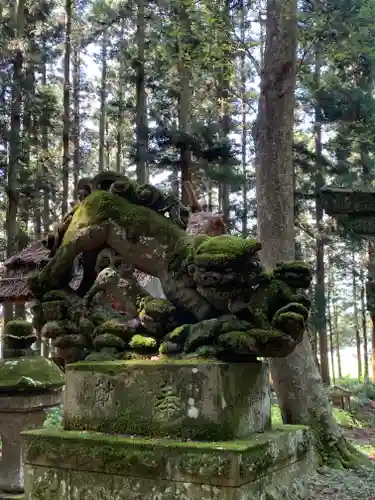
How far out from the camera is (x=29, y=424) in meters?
4.41

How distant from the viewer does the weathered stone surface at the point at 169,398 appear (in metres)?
2.65

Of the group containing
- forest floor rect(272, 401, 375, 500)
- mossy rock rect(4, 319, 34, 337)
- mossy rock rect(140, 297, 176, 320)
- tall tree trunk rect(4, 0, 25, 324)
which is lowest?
forest floor rect(272, 401, 375, 500)

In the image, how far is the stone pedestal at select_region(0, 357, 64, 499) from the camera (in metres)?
4.29

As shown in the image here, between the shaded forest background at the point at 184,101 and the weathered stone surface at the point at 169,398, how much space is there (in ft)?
23.1

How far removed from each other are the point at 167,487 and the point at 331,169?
1621 cm

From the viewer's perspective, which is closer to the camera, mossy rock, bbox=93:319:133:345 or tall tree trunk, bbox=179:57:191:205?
mossy rock, bbox=93:319:133:345

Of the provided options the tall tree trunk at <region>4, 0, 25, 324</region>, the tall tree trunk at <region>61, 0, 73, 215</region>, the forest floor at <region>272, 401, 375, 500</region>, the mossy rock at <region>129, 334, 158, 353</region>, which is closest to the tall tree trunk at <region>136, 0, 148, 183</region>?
the tall tree trunk at <region>4, 0, 25, 324</region>

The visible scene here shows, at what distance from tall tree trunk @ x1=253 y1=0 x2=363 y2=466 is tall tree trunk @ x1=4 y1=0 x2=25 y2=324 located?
297 inches

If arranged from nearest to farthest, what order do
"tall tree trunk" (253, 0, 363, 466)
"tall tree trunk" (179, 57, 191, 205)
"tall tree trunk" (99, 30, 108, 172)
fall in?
"tall tree trunk" (253, 0, 363, 466) → "tall tree trunk" (179, 57, 191, 205) → "tall tree trunk" (99, 30, 108, 172)

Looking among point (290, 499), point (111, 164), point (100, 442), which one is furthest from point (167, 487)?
point (111, 164)

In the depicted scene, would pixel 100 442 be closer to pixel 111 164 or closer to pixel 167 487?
pixel 167 487

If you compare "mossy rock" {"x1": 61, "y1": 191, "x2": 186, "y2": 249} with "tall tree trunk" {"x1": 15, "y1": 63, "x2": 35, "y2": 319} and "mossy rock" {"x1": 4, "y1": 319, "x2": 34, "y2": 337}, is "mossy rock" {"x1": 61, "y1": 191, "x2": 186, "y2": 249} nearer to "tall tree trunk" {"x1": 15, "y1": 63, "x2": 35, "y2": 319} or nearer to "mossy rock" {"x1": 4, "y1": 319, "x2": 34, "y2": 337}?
"mossy rock" {"x1": 4, "y1": 319, "x2": 34, "y2": 337}

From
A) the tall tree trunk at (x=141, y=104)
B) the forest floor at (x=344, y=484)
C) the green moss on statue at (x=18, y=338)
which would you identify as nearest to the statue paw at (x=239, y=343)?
the green moss on statue at (x=18, y=338)

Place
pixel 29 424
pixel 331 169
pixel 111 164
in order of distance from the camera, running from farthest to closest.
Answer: pixel 111 164 → pixel 331 169 → pixel 29 424
